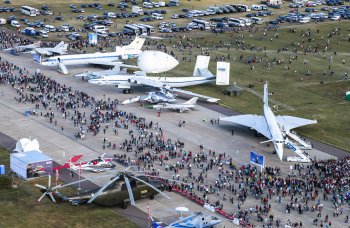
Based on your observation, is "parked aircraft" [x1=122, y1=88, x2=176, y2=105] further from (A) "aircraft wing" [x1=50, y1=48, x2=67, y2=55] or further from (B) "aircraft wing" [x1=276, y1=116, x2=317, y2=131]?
(A) "aircraft wing" [x1=50, y1=48, x2=67, y2=55]

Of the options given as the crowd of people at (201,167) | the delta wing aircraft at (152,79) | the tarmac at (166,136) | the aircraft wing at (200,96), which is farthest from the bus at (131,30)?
the tarmac at (166,136)

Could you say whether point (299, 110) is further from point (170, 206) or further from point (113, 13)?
point (113, 13)

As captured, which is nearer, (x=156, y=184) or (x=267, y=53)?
(x=156, y=184)

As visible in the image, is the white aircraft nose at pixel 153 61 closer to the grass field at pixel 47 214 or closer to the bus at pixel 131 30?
the bus at pixel 131 30

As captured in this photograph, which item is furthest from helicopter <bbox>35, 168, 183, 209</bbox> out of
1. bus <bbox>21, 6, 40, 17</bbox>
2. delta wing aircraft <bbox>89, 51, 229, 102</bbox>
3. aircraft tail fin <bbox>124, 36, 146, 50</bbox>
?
bus <bbox>21, 6, 40, 17</bbox>

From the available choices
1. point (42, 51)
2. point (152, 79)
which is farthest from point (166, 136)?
point (42, 51)

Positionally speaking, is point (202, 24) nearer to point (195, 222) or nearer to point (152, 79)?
point (152, 79)

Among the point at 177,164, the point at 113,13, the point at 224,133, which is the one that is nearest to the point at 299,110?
the point at 224,133

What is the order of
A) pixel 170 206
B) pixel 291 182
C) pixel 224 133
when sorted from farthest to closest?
1. pixel 224 133
2. pixel 291 182
3. pixel 170 206
